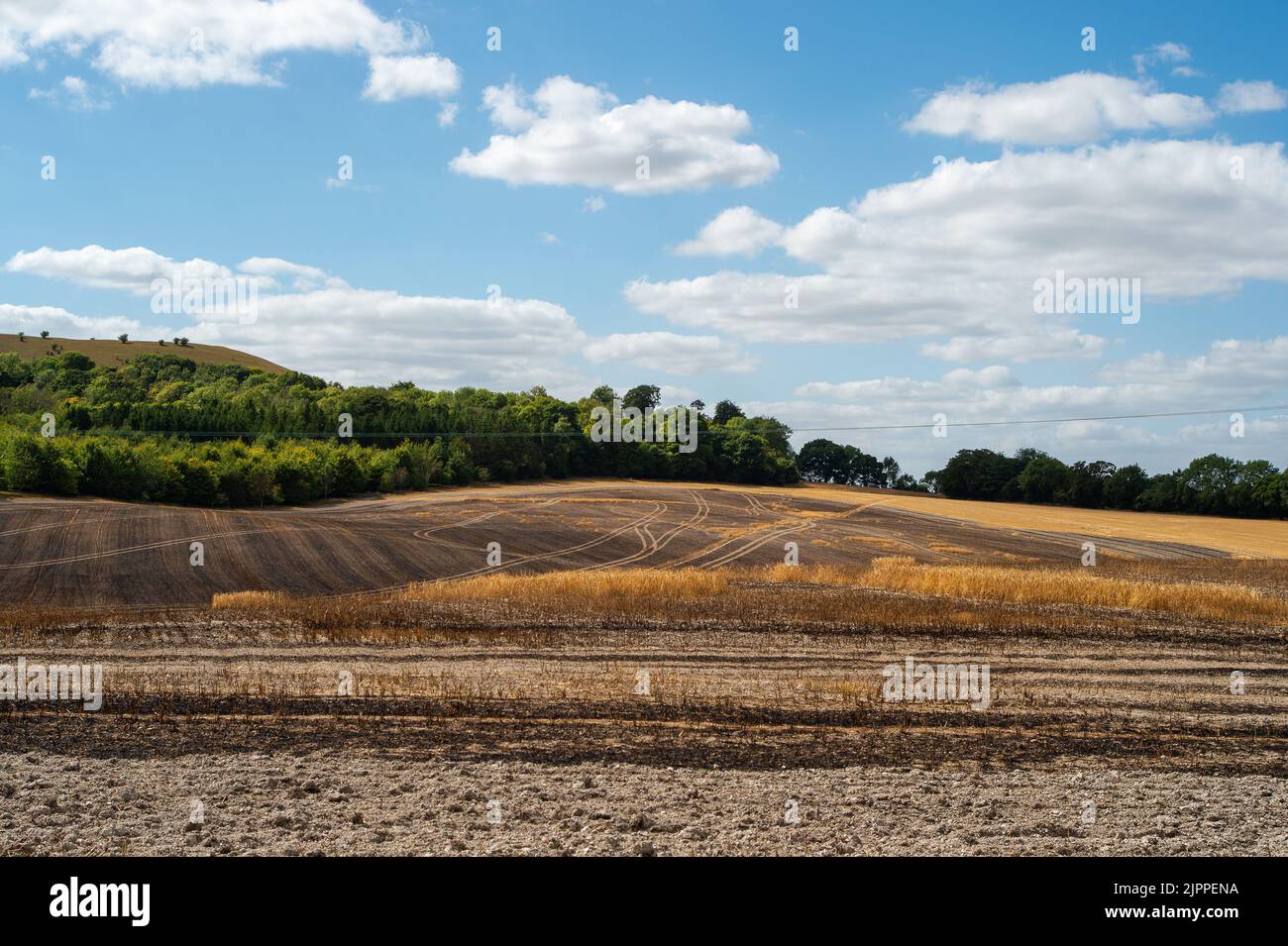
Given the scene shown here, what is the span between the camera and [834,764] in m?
15.9

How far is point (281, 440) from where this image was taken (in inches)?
4154

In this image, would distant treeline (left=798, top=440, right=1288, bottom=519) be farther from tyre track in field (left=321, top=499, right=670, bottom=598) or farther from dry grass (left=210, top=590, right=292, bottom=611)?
dry grass (left=210, top=590, right=292, bottom=611)

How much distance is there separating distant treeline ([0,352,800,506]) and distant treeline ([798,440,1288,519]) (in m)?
24.4

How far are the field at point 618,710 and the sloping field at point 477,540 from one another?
46 cm

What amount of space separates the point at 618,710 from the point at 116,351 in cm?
18567

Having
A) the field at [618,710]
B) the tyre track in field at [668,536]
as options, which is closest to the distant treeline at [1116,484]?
the tyre track in field at [668,536]

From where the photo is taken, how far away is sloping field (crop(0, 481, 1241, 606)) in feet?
144

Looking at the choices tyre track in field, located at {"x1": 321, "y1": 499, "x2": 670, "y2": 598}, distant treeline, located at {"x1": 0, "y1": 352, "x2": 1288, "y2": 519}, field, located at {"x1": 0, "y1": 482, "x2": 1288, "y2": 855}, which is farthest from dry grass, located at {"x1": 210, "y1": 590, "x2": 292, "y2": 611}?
distant treeline, located at {"x1": 0, "y1": 352, "x2": 1288, "y2": 519}

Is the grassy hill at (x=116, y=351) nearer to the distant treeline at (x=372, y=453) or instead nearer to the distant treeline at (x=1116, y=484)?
the distant treeline at (x=372, y=453)
